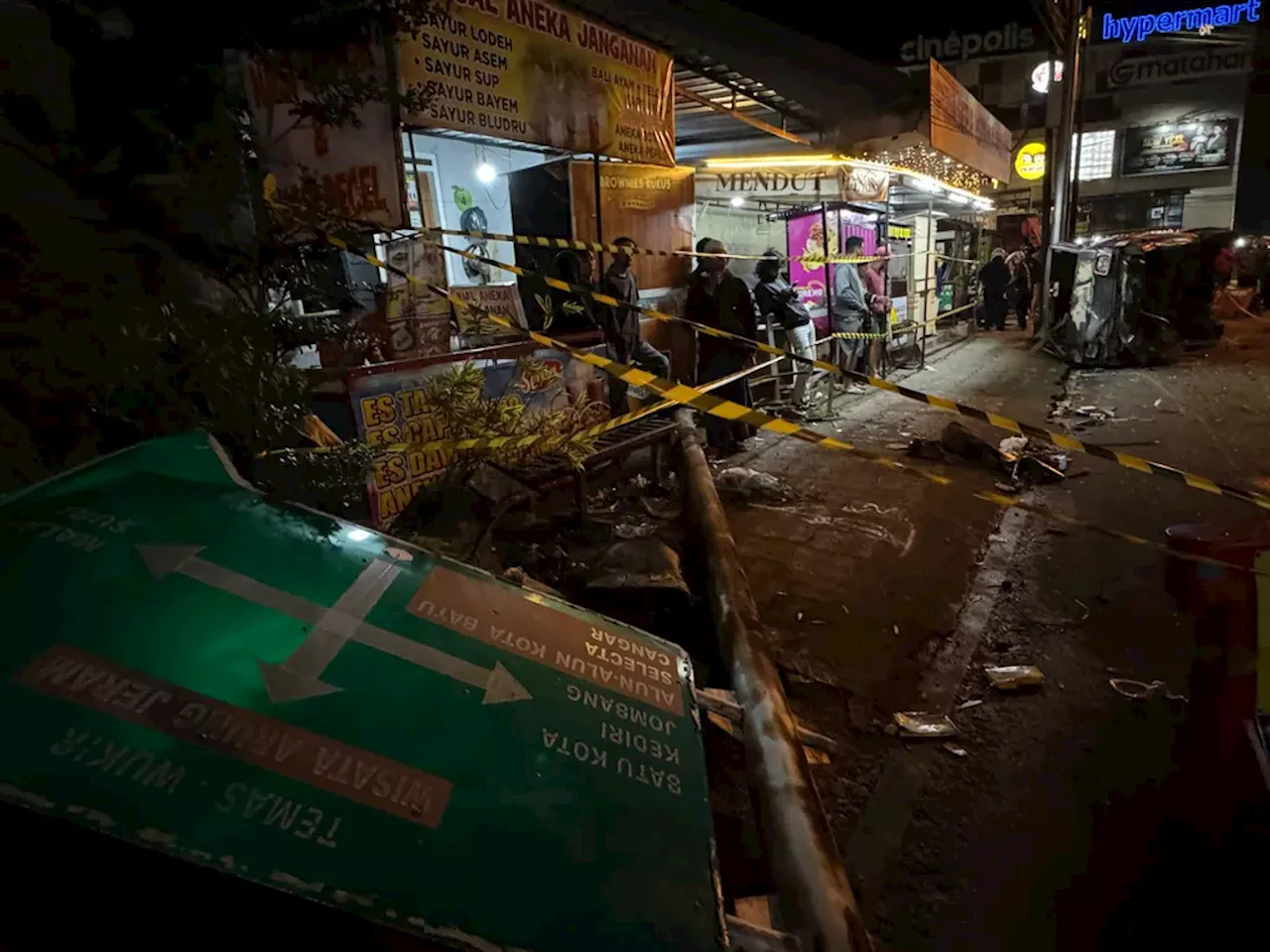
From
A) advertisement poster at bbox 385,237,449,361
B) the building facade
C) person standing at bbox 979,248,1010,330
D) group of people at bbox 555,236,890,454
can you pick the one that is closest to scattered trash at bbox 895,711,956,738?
advertisement poster at bbox 385,237,449,361

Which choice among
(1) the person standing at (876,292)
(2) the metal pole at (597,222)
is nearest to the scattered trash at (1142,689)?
(2) the metal pole at (597,222)

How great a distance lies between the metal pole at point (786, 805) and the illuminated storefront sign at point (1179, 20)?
115 ft

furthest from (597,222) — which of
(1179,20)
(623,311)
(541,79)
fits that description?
(1179,20)

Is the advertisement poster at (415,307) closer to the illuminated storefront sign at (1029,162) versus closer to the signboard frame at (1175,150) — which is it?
the illuminated storefront sign at (1029,162)

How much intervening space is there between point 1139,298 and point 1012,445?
7693mm

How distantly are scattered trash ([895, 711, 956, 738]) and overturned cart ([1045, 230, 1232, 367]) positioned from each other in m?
11.9

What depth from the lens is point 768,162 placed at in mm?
9742

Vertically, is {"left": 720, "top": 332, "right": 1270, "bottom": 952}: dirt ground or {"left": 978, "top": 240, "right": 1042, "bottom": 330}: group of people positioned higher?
{"left": 978, "top": 240, "right": 1042, "bottom": 330}: group of people

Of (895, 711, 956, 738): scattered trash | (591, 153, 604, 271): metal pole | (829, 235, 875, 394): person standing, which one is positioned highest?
(591, 153, 604, 271): metal pole

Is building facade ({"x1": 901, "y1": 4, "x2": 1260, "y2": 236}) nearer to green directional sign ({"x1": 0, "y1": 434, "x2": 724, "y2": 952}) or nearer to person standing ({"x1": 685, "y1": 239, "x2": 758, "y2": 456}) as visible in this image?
person standing ({"x1": 685, "y1": 239, "x2": 758, "y2": 456})

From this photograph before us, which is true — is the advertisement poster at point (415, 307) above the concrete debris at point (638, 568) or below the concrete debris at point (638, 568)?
above

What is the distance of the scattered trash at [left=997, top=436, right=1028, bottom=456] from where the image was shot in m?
6.94

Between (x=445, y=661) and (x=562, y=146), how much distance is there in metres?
6.75

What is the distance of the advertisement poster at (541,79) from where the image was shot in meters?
6.17
